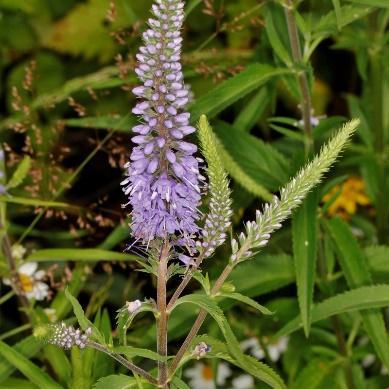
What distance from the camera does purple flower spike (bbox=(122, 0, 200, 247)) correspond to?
1.86 m

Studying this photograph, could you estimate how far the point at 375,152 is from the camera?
4051mm

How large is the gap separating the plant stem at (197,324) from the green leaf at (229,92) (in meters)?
0.95

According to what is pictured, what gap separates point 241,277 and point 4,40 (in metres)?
2.65

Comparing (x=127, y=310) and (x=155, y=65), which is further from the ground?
(x=155, y=65)

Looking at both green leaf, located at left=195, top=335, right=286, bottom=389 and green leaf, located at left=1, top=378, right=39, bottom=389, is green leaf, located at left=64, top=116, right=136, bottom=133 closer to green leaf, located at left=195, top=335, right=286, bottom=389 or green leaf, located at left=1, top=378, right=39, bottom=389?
green leaf, located at left=1, top=378, right=39, bottom=389

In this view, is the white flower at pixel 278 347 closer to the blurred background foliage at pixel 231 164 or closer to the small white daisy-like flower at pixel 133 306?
the blurred background foliage at pixel 231 164

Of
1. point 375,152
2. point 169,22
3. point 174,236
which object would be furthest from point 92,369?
point 375,152

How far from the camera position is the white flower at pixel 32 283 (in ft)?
11.3

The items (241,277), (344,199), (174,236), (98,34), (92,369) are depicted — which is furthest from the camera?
(98,34)

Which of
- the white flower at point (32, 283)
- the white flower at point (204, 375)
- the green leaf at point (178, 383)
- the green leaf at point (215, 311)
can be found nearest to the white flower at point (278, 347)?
the white flower at point (204, 375)

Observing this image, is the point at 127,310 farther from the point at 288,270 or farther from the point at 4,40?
the point at 4,40

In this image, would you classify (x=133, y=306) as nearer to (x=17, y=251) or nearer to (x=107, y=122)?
(x=17, y=251)

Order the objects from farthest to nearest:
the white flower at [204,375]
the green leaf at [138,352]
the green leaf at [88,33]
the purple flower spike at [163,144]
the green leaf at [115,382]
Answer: the green leaf at [88,33], the white flower at [204,375], the green leaf at [115,382], the green leaf at [138,352], the purple flower spike at [163,144]

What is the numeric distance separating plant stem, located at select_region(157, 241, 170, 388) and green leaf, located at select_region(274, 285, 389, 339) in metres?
0.78
